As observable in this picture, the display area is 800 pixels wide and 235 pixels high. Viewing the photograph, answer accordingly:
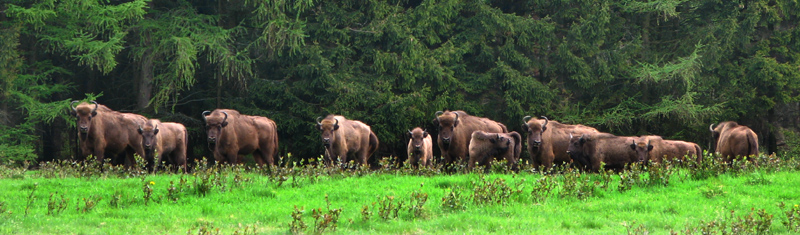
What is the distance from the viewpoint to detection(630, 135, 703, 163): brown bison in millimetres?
19188

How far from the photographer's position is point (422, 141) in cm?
2216

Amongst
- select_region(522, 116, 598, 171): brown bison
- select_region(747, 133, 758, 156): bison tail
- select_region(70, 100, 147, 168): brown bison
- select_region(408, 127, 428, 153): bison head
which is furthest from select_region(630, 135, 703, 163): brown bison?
select_region(70, 100, 147, 168): brown bison

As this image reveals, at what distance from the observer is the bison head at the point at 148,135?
→ 2022cm

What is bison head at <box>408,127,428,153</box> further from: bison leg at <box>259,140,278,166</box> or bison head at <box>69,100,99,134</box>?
bison head at <box>69,100,99,134</box>

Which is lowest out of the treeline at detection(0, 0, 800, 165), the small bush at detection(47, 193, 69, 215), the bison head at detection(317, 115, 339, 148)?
the small bush at detection(47, 193, 69, 215)

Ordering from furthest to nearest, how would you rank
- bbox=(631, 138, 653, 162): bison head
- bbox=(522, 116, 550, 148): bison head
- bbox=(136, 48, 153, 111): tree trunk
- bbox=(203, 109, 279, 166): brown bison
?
bbox=(136, 48, 153, 111): tree trunk < bbox=(203, 109, 279, 166): brown bison < bbox=(522, 116, 550, 148): bison head < bbox=(631, 138, 653, 162): bison head

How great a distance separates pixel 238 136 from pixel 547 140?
8281mm

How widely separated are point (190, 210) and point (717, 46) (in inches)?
910

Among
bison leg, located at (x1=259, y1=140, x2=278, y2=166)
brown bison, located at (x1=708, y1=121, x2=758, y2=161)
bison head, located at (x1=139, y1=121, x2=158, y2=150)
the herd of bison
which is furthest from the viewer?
bison leg, located at (x1=259, y1=140, x2=278, y2=166)

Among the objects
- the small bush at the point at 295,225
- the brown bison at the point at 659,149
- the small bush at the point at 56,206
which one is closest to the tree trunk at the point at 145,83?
the small bush at the point at 56,206

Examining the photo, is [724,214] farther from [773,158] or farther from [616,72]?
[616,72]

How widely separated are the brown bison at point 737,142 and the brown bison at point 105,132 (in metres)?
15.0

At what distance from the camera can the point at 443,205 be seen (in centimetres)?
1263

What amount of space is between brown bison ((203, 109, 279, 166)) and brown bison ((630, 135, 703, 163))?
31.7 ft
